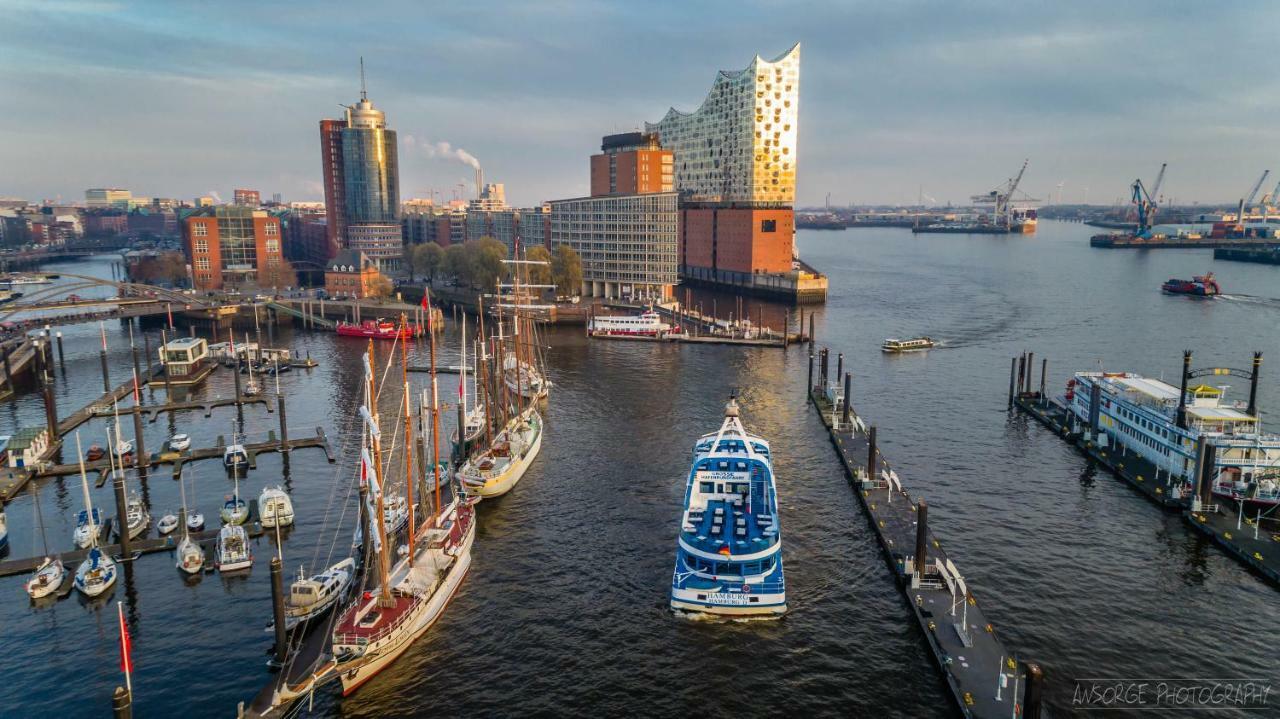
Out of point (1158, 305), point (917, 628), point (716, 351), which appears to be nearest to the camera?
point (917, 628)

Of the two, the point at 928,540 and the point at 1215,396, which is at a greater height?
the point at 1215,396

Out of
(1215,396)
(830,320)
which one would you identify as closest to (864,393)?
(1215,396)

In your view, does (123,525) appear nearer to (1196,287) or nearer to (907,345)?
(907,345)

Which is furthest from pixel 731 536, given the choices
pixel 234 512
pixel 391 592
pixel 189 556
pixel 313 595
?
pixel 234 512

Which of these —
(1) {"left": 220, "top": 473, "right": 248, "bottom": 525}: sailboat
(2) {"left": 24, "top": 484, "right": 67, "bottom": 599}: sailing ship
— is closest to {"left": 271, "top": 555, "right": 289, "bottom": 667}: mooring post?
(2) {"left": 24, "top": 484, "right": 67, "bottom": 599}: sailing ship

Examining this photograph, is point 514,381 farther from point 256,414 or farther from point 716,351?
point 716,351

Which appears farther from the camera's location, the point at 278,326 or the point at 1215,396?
the point at 278,326

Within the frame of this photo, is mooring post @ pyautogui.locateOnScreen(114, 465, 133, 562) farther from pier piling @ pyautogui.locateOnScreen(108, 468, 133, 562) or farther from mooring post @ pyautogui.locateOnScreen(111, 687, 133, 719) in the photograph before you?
mooring post @ pyautogui.locateOnScreen(111, 687, 133, 719)
